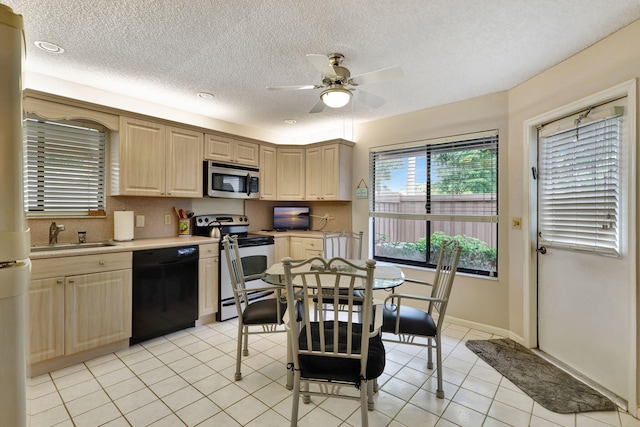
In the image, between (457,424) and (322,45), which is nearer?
(457,424)

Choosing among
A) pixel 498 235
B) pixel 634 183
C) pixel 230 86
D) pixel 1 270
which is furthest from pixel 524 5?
pixel 1 270

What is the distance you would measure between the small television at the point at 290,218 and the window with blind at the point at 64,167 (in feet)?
7.14

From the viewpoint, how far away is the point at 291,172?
172 inches

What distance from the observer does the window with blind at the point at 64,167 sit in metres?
2.62

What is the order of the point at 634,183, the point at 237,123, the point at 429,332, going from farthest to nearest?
the point at 237,123 < the point at 429,332 < the point at 634,183

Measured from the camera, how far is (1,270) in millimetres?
621

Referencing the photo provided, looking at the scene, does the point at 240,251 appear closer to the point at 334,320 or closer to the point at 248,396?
the point at 248,396

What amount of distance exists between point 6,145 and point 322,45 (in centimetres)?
199

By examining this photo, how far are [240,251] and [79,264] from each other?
1.49m

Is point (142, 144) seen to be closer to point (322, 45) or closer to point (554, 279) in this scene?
point (322, 45)

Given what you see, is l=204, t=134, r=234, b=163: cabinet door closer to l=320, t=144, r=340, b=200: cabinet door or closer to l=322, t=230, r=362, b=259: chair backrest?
l=320, t=144, r=340, b=200: cabinet door

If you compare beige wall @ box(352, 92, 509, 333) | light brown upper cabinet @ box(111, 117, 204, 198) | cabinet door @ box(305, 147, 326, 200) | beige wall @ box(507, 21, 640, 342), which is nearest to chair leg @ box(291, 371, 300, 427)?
beige wall @ box(507, 21, 640, 342)

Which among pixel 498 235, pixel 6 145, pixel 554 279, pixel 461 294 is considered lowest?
pixel 461 294

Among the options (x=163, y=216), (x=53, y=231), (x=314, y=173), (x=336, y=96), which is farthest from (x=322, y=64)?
(x=53, y=231)
